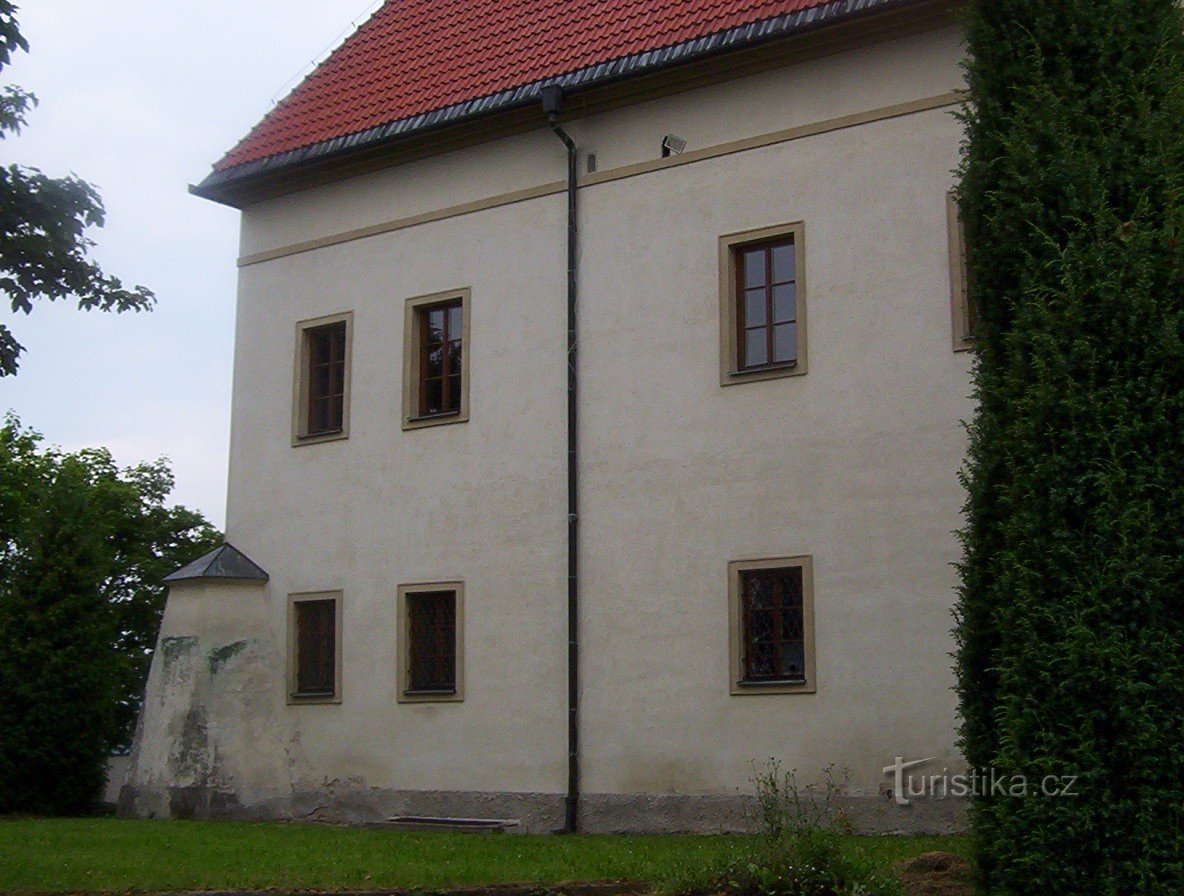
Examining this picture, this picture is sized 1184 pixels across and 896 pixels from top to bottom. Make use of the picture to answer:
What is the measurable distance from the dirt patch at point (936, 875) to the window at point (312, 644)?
34.5ft

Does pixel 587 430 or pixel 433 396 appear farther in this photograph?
pixel 433 396

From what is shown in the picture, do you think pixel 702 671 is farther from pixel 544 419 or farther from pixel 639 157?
pixel 639 157

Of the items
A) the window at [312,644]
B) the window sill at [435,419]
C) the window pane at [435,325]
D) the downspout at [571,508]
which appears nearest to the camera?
the downspout at [571,508]

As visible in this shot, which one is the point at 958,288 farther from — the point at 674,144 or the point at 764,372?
the point at 674,144

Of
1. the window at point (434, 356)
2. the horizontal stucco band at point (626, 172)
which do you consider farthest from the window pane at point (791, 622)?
the window at point (434, 356)

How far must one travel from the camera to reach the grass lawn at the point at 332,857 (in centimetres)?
1130

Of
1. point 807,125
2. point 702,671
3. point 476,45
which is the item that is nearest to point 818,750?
point 702,671

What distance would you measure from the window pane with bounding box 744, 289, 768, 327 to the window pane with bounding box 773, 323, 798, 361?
224 millimetres

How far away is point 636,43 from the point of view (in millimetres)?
18234

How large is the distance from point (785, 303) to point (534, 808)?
20.2ft

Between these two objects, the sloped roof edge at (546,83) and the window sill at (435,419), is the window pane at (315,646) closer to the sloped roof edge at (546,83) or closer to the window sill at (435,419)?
the window sill at (435,419)

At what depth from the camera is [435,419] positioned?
63.8 feet

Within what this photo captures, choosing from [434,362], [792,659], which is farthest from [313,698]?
[792,659]

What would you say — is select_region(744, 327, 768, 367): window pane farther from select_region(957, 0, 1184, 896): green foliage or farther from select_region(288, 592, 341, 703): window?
select_region(957, 0, 1184, 896): green foliage
